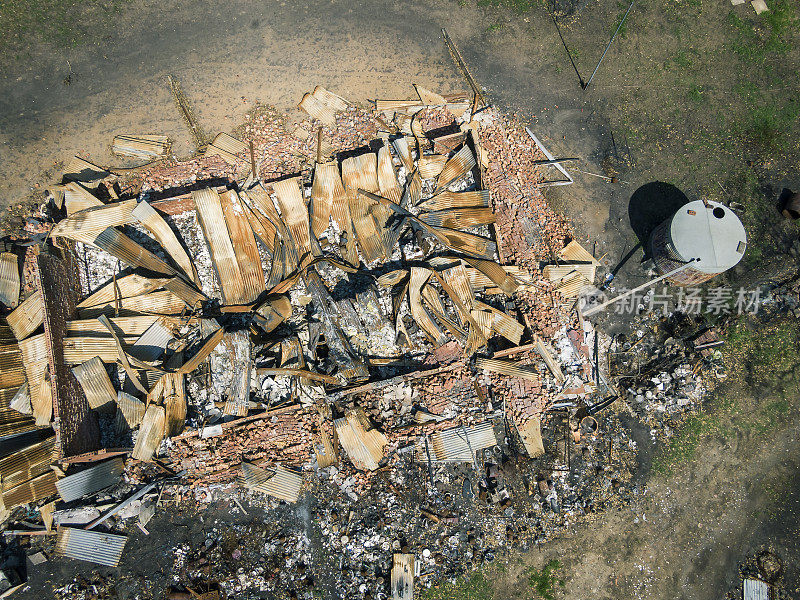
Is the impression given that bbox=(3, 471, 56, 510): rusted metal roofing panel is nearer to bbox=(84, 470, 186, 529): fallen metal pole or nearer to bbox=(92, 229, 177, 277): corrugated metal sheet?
bbox=(84, 470, 186, 529): fallen metal pole

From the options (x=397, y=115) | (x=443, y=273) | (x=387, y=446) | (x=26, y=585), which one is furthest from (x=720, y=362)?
(x=26, y=585)

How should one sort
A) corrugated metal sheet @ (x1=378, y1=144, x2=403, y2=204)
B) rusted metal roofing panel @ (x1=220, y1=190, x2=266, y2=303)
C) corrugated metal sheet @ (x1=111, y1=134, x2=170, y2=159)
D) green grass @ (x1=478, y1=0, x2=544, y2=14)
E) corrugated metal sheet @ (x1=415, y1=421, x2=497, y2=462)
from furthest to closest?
green grass @ (x1=478, y1=0, x2=544, y2=14) < corrugated metal sheet @ (x1=111, y1=134, x2=170, y2=159) < corrugated metal sheet @ (x1=378, y1=144, x2=403, y2=204) < rusted metal roofing panel @ (x1=220, y1=190, x2=266, y2=303) < corrugated metal sheet @ (x1=415, y1=421, x2=497, y2=462)

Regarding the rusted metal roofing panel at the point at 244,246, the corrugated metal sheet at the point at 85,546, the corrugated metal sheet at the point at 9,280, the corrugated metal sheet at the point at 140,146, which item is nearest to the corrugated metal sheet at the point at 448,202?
the rusted metal roofing panel at the point at 244,246

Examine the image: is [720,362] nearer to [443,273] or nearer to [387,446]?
[443,273]

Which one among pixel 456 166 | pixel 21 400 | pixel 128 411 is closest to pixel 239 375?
pixel 128 411

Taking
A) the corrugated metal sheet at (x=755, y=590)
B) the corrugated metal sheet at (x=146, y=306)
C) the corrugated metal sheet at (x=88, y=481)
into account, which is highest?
the corrugated metal sheet at (x=146, y=306)

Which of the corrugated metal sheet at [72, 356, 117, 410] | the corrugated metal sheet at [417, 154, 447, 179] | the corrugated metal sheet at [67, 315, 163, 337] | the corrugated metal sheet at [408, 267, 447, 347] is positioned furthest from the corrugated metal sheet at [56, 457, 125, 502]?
the corrugated metal sheet at [417, 154, 447, 179]

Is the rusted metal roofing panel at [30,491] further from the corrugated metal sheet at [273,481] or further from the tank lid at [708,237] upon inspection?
the tank lid at [708,237]
